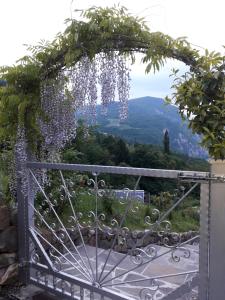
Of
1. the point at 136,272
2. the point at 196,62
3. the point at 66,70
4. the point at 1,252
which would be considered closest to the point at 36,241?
the point at 1,252

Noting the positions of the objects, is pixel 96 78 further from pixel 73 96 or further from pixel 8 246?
pixel 8 246

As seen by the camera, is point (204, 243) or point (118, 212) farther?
point (118, 212)

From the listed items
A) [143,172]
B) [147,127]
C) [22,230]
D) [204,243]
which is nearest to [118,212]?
[147,127]

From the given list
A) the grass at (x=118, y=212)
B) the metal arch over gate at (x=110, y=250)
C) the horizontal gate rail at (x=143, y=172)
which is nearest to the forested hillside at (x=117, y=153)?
the grass at (x=118, y=212)

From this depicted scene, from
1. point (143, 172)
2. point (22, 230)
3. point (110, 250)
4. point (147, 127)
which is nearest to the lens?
point (143, 172)

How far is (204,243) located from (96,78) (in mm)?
1329

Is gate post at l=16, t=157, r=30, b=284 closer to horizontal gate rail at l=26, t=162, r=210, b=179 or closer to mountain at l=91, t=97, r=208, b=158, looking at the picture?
horizontal gate rail at l=26, t=162, r=210, b=179

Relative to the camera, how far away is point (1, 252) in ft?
10.0

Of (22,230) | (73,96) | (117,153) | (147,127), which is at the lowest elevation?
(22,230)

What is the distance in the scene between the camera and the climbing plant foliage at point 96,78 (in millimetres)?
1970

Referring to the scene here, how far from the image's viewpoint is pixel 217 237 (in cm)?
181

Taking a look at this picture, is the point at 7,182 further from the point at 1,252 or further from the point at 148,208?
the point at 148,208

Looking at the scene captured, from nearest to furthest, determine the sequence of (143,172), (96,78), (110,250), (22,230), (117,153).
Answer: (143,172) < (110,250) < (96,78) < (22,230) < (117,153)

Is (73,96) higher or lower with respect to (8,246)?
higher
